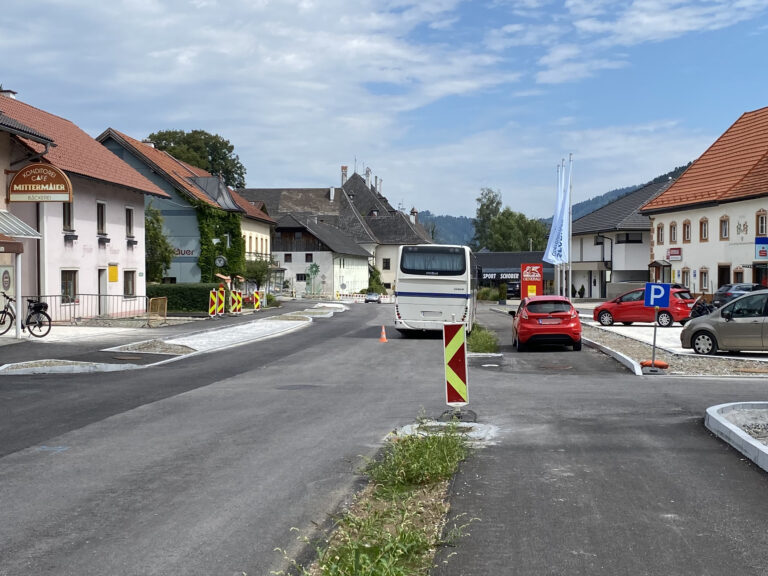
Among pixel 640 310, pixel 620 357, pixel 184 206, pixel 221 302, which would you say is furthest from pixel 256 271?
pixel 620 357

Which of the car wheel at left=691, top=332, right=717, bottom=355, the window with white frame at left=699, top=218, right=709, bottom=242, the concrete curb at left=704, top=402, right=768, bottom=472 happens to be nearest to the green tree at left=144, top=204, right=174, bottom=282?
the window with white frame at left=699, top=218, right=709, bottom=242

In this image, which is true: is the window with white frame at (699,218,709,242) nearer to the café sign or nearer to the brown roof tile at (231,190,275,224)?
the brown roof tile at (231,190,275,224)

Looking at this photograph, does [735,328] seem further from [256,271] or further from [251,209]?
[251,209]

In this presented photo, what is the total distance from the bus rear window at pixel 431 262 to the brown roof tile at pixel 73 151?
13794 millimetres

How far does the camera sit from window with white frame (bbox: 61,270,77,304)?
32.5 m

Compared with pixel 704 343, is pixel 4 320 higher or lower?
higher

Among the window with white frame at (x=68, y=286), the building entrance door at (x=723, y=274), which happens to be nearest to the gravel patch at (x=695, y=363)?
the window with white frame at (x=68, y=286)

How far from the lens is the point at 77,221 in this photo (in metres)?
33.5

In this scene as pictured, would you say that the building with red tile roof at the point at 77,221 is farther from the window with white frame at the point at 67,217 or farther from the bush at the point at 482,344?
the bush at the point at 482,344

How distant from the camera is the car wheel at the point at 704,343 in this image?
20.8 m

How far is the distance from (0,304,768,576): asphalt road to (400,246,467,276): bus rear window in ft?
44.6

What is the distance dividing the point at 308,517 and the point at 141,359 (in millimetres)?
14146

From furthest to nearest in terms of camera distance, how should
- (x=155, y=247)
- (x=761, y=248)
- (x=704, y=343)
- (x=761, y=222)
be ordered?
(x=155, y=247) < (x=761, y=222) < (x=761, y=248) < (x=704, y=343)

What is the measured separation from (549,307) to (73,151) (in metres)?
22.8
